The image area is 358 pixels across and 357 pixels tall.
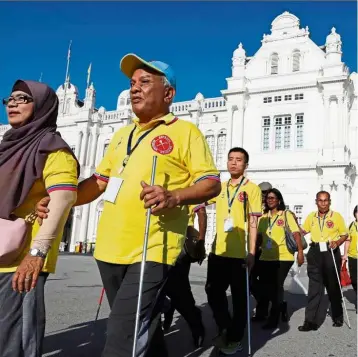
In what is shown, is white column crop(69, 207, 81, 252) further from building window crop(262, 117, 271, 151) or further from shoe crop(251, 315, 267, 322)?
shoe crop(251, 315, 267, 322)

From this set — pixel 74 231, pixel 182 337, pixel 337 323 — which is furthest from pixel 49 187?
pixel 74 231

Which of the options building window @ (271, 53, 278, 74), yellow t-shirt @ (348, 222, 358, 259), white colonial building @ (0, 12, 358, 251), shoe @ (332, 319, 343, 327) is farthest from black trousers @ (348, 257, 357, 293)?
building window @ (271, 53, 278, 74)

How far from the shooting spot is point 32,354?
2.16m

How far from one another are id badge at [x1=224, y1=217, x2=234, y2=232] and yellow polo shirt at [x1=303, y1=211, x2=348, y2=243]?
7.99 feet

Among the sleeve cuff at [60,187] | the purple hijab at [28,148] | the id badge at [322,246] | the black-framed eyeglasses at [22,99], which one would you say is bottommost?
the id badge at [322,246]

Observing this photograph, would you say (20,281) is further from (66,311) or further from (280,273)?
(280,273)

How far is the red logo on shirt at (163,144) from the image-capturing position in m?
2.40

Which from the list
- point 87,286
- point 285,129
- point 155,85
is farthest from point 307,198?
point 155,85

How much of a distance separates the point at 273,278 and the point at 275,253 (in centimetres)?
37

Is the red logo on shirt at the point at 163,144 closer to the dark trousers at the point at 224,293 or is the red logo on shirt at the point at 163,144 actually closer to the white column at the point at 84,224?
the dark trousers at the point at 224,293

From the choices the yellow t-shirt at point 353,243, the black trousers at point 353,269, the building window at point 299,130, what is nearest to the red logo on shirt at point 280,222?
the yellow t-shirt at point 353,243

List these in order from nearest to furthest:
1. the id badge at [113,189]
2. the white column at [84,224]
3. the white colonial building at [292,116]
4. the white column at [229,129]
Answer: the id badge at [113,189], the white colonial building at [292,116], the white column at [229,129], the white column at [84,224]

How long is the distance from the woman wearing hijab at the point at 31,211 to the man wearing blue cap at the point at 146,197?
0.30m

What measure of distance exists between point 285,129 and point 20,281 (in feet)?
78.9
